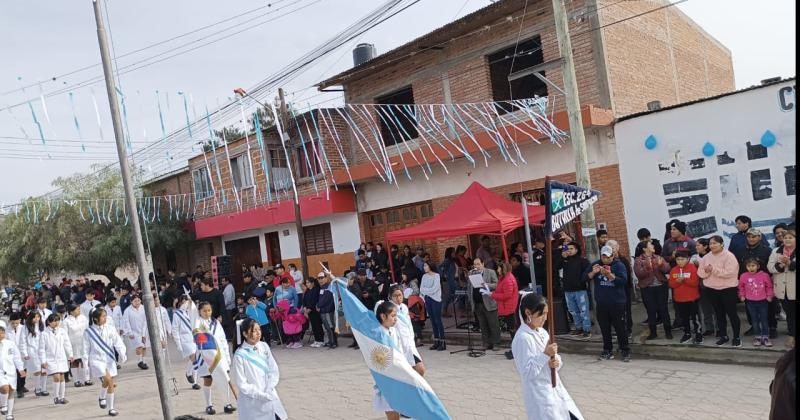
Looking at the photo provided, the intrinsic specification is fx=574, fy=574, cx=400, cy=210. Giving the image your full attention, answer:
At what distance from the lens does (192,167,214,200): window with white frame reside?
22.5 m

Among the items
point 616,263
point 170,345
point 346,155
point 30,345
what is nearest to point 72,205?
point 170,345

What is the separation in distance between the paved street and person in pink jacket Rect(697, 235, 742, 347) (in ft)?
2.14

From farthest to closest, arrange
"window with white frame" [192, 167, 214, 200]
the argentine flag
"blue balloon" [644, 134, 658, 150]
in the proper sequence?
"window with white frame" [192, 167, 214, 200] → "blue balloon" [644, 134, 658, 150] → the argentine flag

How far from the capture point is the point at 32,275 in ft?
76.5

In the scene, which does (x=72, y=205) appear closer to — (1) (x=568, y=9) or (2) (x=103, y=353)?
(2) (x=103, y=353)

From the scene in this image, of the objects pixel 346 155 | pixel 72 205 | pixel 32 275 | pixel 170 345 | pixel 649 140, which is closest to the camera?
pixel 649 140

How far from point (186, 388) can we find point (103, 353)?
58.1 inches

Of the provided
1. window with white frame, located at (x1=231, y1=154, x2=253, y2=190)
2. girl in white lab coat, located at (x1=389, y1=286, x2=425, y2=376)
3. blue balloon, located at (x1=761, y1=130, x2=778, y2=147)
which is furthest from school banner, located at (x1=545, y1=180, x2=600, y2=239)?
window with white frame, located at (x1=231, y1=154, x2=253, y2=190)

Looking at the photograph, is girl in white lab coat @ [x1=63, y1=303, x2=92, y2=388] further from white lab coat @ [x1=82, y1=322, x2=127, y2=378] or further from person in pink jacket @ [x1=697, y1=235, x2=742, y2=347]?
person in pink jacket @ [x1=697, y1=235, x2=742, y2=347]

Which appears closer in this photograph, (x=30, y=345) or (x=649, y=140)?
(x=30, y=345)

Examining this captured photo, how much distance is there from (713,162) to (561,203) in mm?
6751

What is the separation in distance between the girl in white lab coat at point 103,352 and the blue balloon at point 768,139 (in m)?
11.3

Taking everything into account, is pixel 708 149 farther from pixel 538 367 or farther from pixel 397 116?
pixel 397 116

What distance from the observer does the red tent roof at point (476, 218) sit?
33.7ft
